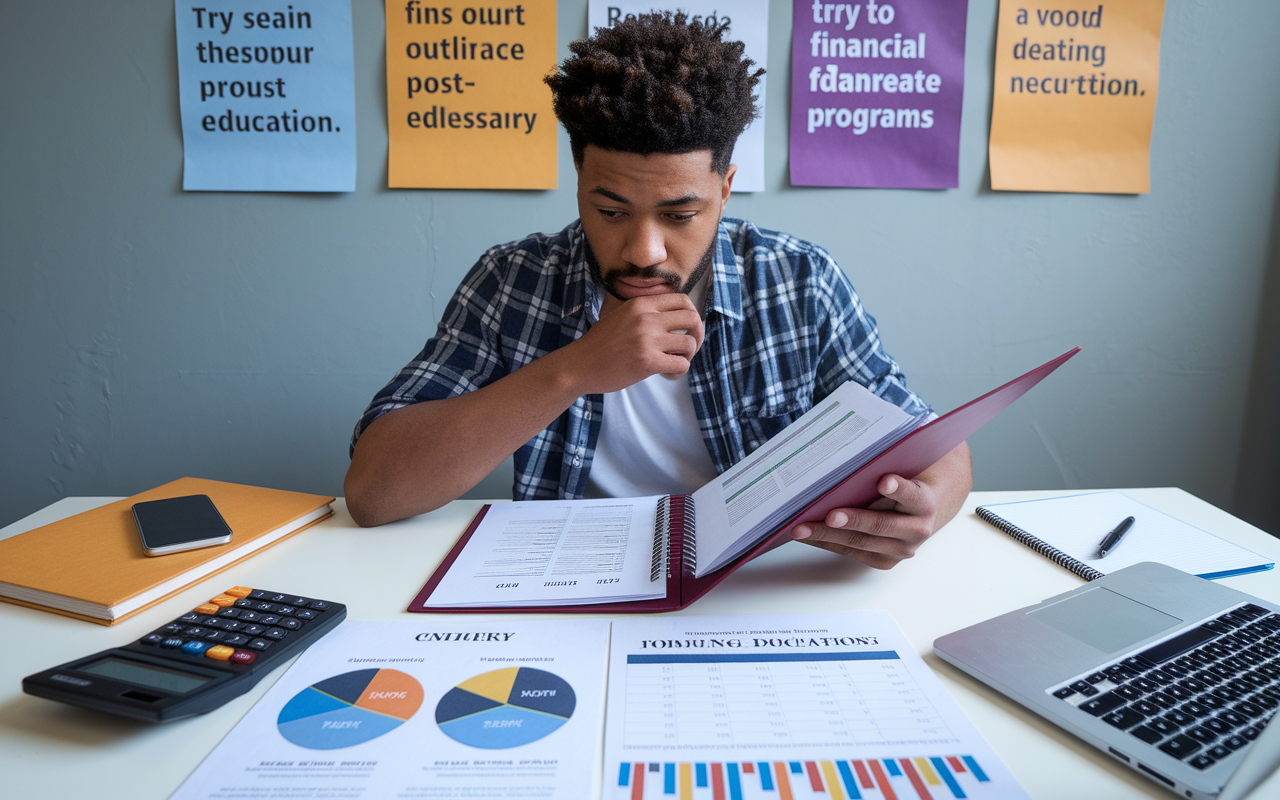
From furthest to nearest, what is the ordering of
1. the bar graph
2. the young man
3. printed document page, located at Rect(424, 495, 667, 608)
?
the young man
printed document page, located at Rect(424, 495, 667, 608)
the bar graph

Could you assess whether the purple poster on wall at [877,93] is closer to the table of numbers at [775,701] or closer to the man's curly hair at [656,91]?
the man's curly hair at [656,91]

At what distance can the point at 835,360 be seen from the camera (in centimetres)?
106

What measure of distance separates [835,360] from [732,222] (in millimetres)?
310

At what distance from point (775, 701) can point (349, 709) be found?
0.27 metres

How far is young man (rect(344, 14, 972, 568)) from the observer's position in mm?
829

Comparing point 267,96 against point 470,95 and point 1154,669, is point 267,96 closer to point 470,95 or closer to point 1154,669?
point 470,95

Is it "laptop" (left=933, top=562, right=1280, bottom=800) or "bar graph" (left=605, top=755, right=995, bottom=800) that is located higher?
"laptop" (left=933, top=562, right=1280, bottom=800)

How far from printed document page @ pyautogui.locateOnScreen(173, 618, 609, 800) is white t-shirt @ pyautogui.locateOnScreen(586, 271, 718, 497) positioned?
0.57 meters

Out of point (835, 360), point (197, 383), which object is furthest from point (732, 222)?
point (197, 383)

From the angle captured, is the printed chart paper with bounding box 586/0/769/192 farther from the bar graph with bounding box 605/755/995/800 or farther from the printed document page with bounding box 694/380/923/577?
the bar graph with bounding box 605/755/995/800

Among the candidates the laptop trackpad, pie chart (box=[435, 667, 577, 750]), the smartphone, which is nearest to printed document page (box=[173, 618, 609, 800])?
pie chart (box=[435, 667, 577, 750])

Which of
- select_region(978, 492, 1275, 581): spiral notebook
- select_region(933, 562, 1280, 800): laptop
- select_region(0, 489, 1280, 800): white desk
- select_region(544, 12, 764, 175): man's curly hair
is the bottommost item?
select_region(0, 489, 1280, 800): white desk

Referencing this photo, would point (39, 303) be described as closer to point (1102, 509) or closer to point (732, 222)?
point (732, 222)

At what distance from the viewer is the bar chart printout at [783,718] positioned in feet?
1.29
